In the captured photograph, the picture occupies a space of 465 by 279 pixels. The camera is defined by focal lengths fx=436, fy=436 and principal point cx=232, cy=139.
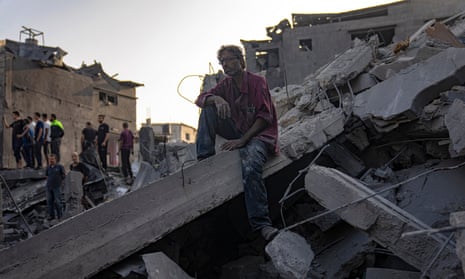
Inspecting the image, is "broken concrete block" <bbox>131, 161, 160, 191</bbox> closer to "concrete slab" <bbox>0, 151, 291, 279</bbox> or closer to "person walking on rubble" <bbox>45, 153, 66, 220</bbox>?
"person walking on rubble" <bbox>45, 153, 66, 220</bbox>

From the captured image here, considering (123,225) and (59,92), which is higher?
(59,92)

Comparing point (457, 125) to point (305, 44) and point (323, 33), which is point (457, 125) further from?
point (305, 44)

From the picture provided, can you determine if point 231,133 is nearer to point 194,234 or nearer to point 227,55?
point 227,55

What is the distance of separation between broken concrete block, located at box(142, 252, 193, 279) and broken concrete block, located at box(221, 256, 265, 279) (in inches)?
27.3

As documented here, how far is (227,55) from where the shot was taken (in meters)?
4.13

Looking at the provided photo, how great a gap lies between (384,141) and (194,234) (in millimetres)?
2267

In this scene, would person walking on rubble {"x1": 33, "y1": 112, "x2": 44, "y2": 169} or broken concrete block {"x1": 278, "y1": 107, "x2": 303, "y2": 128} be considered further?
person walking on rubble {"x1": 33, "y1": 112, "x2": 44, "y2": 169}

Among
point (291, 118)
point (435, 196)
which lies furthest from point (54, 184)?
point (435, 196)

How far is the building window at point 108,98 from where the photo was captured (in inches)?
1015

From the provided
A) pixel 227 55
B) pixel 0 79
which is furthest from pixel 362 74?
pixel 0 79

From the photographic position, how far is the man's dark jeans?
12.1 feet

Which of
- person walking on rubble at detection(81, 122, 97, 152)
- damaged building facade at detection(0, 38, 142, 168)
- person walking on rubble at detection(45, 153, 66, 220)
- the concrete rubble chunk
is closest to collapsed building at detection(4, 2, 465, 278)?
the concrete rubble chunk

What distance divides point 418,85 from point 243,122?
5.60ft

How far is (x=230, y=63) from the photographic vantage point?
13.6 ft
